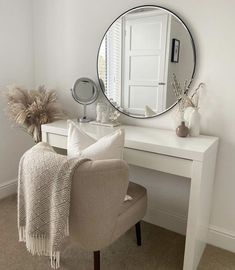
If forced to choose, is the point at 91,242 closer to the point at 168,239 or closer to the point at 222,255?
the point at 168,239

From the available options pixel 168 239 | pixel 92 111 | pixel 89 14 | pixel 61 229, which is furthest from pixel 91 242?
pixel 89 14

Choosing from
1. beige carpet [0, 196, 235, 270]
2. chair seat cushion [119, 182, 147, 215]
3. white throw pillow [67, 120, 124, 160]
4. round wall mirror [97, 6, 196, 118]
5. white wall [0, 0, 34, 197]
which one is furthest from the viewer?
white wall [0, 0, 34, 197]

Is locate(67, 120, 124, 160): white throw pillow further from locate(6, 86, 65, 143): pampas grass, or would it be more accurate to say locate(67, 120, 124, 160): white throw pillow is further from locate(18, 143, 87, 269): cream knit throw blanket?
locate(6, 86, 65, 143): pampas grass

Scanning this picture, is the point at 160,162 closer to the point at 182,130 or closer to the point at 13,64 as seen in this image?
the point at 182,130

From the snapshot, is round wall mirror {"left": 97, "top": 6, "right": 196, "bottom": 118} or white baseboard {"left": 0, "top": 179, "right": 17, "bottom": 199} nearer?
round wall mirror {"left": 97, "top": 6, "right": 196, "bottom": 118}

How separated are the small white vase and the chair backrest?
2.24 ft

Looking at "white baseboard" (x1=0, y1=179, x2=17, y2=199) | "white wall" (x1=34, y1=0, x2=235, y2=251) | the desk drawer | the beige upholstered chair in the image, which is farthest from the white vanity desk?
"white baseboard" (x1=0, y1=179, x2=17, y2=199)

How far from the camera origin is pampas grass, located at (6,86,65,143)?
215cm

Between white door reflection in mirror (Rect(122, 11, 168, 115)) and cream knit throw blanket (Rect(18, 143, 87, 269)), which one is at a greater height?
white door reflection in mirror (Rect(122, 11, 168, 115))

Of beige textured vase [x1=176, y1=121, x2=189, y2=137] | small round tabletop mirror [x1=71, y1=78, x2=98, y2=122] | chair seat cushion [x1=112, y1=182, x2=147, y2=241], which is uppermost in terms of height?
small round tabletop mirror [x1=71, y1=78, x2=98, y2=122]

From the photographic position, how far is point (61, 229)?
1.20 m

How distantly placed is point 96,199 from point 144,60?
1175 mm

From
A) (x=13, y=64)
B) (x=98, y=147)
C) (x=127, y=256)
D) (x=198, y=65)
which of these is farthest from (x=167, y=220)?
(x=13, y=64)

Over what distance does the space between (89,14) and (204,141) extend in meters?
1.41
